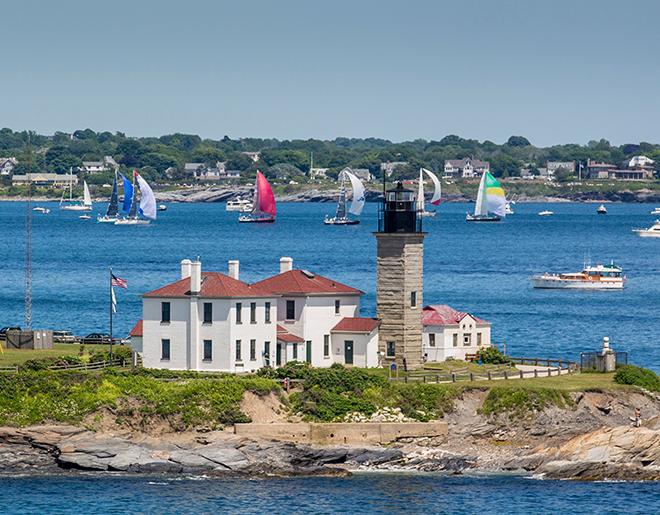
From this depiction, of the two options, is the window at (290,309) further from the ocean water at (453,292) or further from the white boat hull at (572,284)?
the white boat hull at (572,284)

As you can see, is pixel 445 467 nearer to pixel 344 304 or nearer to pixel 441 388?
pixel 441 388

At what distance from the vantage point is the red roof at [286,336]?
74.0 meters

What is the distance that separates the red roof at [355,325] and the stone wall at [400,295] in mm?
428

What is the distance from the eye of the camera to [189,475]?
64250 millimetres

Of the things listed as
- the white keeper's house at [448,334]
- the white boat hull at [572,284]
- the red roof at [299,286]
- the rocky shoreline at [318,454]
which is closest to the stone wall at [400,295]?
the red roof at [299,286]

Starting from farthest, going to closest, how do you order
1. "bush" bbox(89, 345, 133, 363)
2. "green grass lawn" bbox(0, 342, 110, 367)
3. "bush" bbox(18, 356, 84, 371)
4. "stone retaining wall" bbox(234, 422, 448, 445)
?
"bush" bbox(89, 345, 133, 363) < "green grass lawn" bbox(0, 342, 110, 367) < "bush" bbox(18, 356, 84, 371) < "stone retaining wall" bbox(234, 422, 448, 445)

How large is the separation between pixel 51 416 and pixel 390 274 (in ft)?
55.1

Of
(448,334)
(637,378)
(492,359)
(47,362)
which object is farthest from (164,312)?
(637,378)

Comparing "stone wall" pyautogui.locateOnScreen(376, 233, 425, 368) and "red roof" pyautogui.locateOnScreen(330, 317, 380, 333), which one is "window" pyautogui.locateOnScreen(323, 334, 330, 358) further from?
"stone wall" pyautogui.locateOnScreen(376, 233, 425, 368)

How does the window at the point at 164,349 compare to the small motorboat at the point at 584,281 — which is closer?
the window at the point at 164,349

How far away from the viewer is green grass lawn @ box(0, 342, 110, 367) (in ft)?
241

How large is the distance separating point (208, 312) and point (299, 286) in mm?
5586

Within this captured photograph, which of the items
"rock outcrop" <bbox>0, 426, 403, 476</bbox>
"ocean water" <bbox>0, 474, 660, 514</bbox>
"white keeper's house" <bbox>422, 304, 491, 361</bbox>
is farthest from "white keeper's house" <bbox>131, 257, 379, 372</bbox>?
"ocean water" <bbox>0, 474, 660, 514</bbox>

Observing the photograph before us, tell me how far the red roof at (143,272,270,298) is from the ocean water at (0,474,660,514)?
10.3 m
